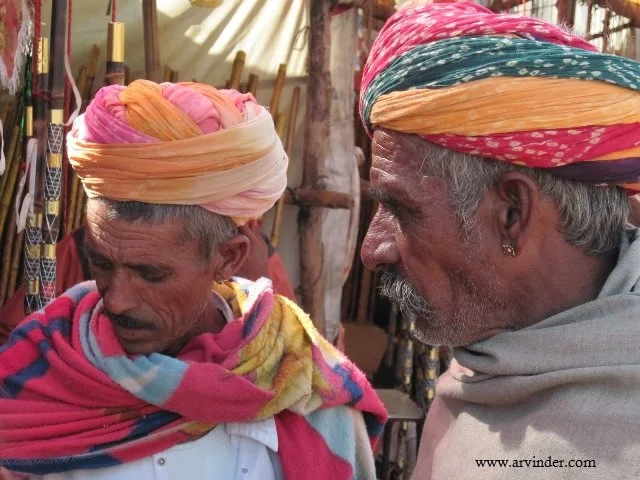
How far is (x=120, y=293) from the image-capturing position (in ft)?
6.47

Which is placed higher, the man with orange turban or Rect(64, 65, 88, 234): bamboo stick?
the man with orange turban

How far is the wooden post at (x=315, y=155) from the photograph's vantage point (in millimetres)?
Result: 4277

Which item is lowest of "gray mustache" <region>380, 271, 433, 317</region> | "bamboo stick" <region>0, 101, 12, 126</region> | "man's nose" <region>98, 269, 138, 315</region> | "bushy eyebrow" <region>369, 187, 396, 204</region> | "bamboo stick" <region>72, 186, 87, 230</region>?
"bamboo stick" <region>72, 186, 87, 230</region>

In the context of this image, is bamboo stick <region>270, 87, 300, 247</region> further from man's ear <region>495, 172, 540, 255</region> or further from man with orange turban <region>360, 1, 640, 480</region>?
man's ear <region>495, 172, 540, 255</region>

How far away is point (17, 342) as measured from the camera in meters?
2.01

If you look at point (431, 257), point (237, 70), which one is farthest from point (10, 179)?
point (431, 257)

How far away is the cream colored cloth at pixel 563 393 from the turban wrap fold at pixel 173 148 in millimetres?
765

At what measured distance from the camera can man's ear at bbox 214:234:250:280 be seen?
6.86 feet

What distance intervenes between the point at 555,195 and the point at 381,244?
36 centimetres

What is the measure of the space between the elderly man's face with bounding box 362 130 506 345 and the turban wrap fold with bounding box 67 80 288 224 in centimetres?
50

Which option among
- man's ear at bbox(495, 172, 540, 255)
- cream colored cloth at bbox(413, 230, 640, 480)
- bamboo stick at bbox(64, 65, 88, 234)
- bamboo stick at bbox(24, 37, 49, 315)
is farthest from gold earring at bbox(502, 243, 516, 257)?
bamboo stick at bbox(64, 65, 88, 234)

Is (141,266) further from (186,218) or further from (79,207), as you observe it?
(79,207)

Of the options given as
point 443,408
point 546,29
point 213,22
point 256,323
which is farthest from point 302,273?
point 546,29

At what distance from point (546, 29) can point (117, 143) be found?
40.1 inches
